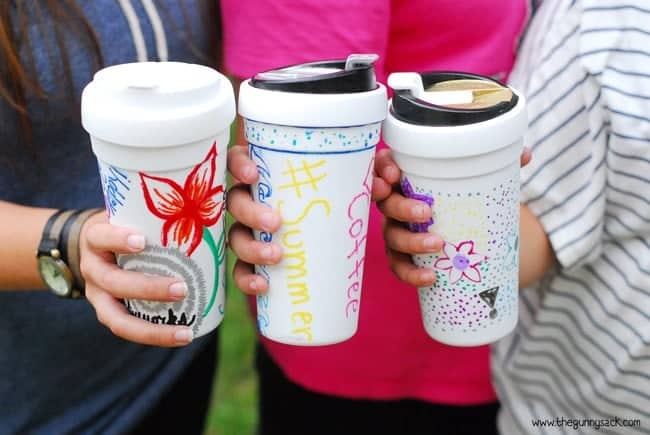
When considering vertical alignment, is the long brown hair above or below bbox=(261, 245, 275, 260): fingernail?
above

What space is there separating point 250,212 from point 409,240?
0.61 feet

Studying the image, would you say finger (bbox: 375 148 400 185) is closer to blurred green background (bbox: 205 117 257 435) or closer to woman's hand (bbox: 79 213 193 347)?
woman's hand (bbox: 79 213 193 347)

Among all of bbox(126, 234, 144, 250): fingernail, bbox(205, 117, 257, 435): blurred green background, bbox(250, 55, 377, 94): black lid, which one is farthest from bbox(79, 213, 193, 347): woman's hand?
bbox(205, 117, 257, 435): blurred green background

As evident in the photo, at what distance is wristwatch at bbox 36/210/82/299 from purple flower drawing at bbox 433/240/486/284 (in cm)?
44

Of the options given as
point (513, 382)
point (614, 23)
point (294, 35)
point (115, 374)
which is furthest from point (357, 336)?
point (614, 23)

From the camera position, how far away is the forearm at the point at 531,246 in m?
1.15

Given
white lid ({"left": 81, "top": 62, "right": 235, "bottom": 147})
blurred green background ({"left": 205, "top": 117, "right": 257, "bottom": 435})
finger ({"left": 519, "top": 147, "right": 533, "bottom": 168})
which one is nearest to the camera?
white lid ({"left": 81, "top": 62, "right": 235, "bottom": 147})

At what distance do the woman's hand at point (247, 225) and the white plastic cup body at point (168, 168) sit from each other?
0.08 feet

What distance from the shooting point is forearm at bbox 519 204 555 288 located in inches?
45.3

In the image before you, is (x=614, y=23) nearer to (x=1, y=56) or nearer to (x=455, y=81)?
(x=455, y=81)

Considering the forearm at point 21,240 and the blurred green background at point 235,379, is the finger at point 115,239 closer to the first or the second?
the forearm at point 21,240

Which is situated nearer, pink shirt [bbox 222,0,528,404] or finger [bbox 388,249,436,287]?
finger [bbox 388,249,436,287]

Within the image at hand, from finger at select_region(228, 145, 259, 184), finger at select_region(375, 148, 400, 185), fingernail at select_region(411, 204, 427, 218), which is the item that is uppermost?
finger at select_region(228, 145, 259, 184)

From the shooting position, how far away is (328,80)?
2.79 ft
